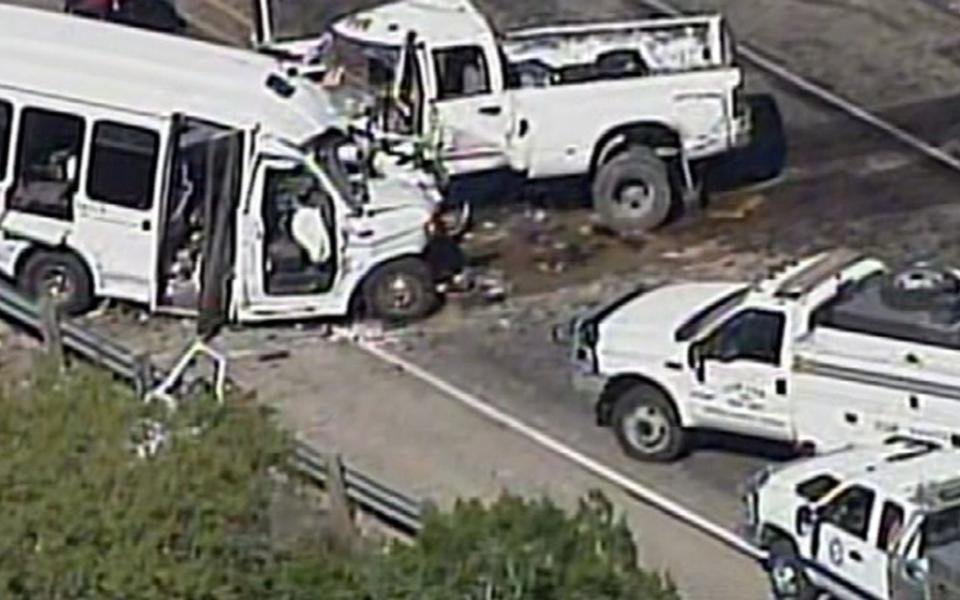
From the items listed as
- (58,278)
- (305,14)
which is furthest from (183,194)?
(305,14)

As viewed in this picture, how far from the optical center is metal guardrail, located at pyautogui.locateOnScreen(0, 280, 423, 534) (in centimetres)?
2600

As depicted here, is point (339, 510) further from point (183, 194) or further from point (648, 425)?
point (183, 194)

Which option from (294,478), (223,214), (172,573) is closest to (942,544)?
(294,478)

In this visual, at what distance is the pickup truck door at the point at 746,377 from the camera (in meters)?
27.6

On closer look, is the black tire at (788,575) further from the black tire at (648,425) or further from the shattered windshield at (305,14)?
the shattered windshield at (305,14)

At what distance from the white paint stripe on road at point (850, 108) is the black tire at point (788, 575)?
11115 millimetres

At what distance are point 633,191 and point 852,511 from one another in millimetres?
9285

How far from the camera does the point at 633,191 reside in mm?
34000

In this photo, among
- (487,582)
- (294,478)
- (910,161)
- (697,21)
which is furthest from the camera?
(910,161)

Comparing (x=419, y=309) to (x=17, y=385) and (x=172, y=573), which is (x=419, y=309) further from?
(x=172, y=573)

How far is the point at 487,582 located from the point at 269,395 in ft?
34.2

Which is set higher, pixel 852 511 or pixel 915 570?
pixel 852 511

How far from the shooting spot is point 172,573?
2050cm

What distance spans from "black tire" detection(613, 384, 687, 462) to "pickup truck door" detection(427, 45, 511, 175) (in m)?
5.64
